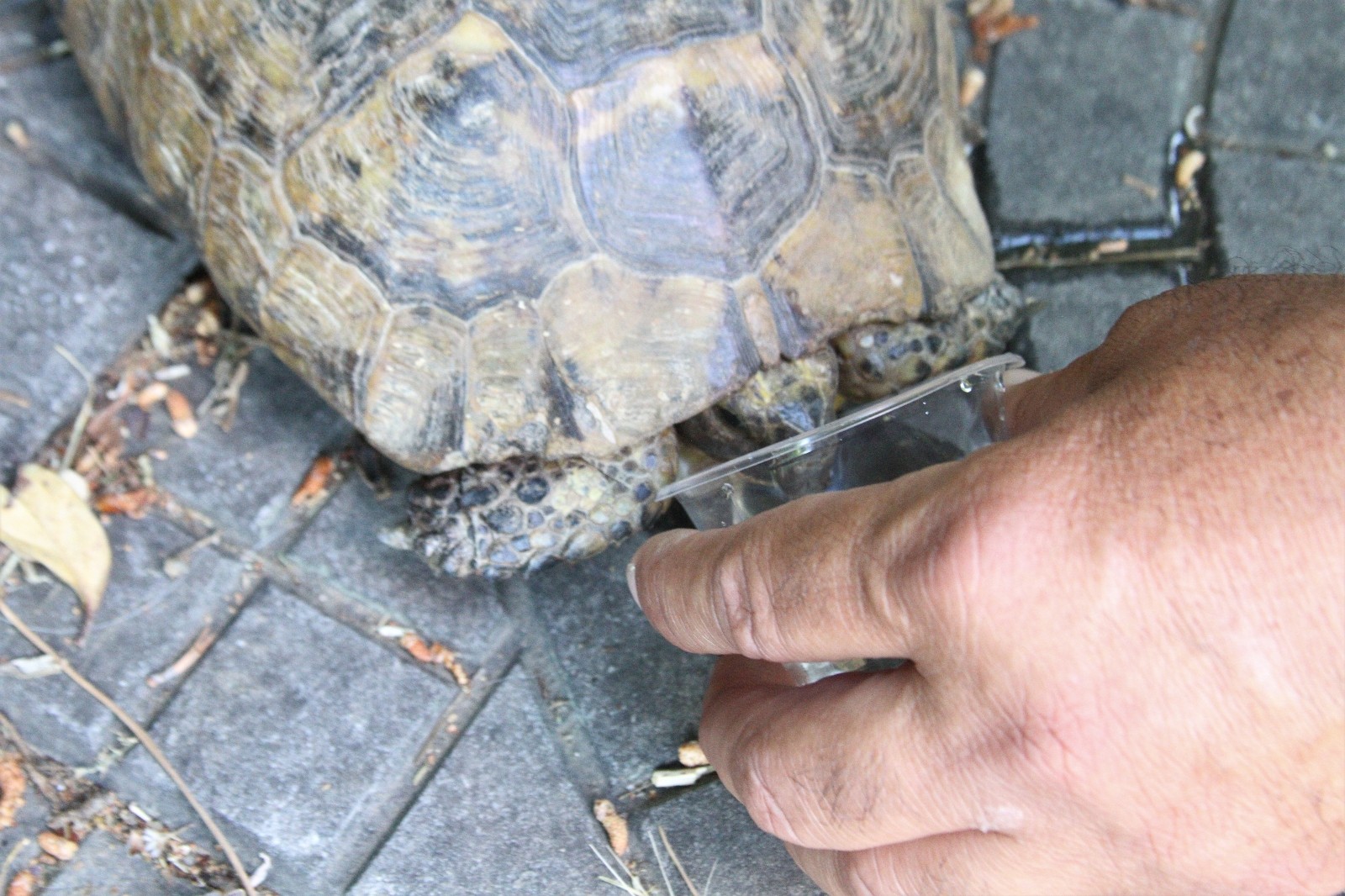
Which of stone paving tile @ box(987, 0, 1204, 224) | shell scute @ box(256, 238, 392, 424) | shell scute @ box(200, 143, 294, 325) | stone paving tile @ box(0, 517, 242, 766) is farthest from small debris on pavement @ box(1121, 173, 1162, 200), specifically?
stone paving tile @ box(0, 517, 242, 766)

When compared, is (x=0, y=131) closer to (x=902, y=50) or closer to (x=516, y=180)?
(x=516, y=180)

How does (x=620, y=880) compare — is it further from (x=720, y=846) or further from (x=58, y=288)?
(x=58, y=288)

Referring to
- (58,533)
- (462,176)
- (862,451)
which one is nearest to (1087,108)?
(862,451)

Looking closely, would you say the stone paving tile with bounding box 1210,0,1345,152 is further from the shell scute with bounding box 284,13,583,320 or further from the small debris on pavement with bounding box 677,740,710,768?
the small debris on pavement with bounding box 677,740,710,768

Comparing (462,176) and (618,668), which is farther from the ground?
(462,176)

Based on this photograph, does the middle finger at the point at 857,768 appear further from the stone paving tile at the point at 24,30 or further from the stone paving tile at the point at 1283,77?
the stone paving tile at the point at 24,30

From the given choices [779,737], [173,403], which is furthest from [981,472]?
[173,403]

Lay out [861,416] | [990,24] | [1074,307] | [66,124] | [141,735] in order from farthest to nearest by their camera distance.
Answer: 1. [990,24]
2. [66,124]
3. [1074,307]
4. [141,735]
5. [861,416]
